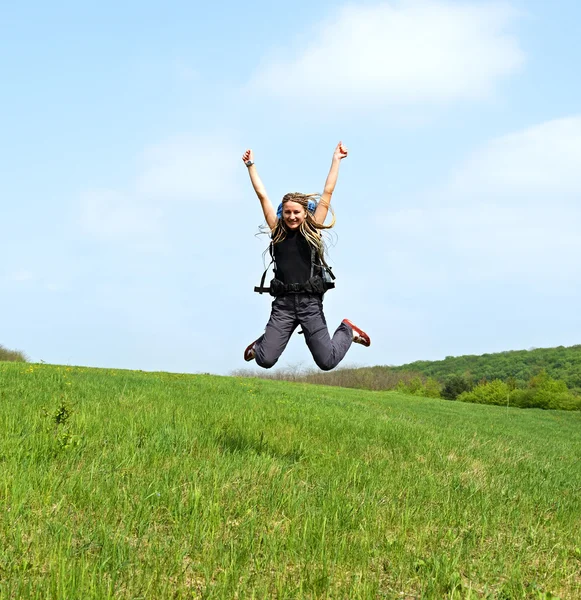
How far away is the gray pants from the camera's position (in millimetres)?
6934

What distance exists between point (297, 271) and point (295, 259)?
0.15 meters

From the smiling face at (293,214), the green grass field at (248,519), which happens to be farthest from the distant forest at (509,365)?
the smiling face at (293,214)

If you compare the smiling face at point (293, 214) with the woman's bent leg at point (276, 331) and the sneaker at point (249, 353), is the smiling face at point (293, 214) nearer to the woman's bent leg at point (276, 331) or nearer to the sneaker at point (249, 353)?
the woman's bent leg at point (276, 331)

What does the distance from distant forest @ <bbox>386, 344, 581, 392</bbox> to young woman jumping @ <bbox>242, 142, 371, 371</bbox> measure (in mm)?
116128

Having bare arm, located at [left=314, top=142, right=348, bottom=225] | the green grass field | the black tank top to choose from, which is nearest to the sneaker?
the black tank top

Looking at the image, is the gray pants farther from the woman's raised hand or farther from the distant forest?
the distant forest

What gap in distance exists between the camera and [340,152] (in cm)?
716

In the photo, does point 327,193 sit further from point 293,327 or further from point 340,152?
point 293,327

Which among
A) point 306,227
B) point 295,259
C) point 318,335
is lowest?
point 318,335

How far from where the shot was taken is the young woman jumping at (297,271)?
6.91 metres

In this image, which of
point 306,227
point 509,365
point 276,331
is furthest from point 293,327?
point 509,365

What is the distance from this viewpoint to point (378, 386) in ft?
346

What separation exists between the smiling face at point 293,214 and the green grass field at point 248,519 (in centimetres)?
309

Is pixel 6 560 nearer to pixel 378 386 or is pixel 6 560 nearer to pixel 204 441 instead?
pixel 204 441
